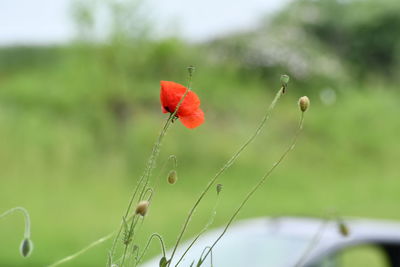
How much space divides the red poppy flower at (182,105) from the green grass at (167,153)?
734 cm

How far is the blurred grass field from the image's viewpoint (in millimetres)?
10273

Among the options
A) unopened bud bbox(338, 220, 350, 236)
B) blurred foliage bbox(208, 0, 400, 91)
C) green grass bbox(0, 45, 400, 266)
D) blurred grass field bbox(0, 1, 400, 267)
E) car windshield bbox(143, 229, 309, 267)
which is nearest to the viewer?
unopened bud bbox(338, 220, 350, 236)

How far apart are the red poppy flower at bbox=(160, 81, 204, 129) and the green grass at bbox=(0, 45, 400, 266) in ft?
24.1

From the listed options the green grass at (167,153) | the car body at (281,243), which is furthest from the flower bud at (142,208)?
the green grass at (167,153)

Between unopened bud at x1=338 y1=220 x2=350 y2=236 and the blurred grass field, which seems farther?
the blurred grass field

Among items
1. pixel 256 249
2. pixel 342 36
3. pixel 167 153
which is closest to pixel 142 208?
pixel 256 249

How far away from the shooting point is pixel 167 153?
12258 millimetres

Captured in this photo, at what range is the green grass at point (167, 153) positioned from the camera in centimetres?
1005

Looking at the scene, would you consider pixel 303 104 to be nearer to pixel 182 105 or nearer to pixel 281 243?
pixel 182 105

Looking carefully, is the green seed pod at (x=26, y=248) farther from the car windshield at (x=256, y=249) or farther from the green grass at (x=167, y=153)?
the green grass at (x=167, y=153)

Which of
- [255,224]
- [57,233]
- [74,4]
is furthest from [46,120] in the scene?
[255,224]

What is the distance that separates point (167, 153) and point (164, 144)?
287mm

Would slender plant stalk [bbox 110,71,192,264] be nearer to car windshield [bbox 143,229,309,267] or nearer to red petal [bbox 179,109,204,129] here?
red petal [bbox 179,109,204,129]

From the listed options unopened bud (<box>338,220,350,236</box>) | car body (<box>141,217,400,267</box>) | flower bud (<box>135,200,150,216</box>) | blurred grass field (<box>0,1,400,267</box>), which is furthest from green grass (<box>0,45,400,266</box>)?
flower bud (<box>135,200,150,216</box>)
